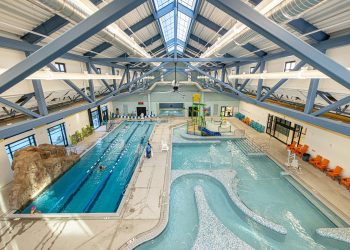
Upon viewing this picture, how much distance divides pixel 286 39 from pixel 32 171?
9.56m

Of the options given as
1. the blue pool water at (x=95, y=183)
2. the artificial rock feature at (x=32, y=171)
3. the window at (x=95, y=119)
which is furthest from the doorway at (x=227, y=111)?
the artificial rock feature at (x=32, y=171)

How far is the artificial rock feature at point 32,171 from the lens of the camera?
661cm

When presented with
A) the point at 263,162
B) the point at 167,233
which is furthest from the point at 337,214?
the point at 167,233

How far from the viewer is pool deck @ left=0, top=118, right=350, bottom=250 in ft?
16.4

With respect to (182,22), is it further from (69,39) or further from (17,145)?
(17,145)

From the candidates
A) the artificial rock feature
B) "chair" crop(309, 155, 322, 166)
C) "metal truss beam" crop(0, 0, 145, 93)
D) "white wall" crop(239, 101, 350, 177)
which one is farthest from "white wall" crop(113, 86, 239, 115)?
"metal truss beam" crop(0, 0, 145, 93)

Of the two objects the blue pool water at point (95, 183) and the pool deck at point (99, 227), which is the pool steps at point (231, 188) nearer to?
the pool deck at point (99, 227)

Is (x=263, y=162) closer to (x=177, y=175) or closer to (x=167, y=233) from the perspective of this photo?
(x=177, y=175)

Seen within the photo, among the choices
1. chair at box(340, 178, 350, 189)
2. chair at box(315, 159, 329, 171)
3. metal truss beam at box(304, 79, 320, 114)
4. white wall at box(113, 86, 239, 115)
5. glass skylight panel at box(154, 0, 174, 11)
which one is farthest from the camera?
white wall at box(113, 86, 239, 115)

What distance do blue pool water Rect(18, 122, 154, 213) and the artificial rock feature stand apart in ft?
1.07

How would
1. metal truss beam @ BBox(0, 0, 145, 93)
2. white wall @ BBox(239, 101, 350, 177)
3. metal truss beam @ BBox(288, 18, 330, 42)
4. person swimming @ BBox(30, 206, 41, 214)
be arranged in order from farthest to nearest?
white wall @ BBox(239, 101, 350, 177), person swimming @ BBox(30, 206, 41, 214), metal truss beam @ BBox(288, 18, 330, 42), metal truss beam @ BBox(0, 0, 145, 93)

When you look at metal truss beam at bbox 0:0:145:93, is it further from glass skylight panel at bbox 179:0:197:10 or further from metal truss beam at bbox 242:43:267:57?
metal truss beam at bbox 242:43:267:57

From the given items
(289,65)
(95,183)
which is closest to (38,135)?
(95,183)

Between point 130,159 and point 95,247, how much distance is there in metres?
5.98
